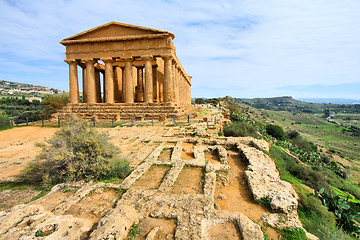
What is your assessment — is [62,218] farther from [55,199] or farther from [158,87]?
[158,87]

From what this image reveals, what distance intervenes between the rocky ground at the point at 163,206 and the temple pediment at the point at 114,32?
1645cm

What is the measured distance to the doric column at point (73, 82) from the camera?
19.6 m

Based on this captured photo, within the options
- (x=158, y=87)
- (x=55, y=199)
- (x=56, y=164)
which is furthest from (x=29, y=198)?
(x=158, y=87)

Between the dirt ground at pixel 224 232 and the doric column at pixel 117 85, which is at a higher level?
the doric column at pixel 117 85

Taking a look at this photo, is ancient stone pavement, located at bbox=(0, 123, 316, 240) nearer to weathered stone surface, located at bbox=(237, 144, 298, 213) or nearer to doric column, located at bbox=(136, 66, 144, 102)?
weathered stone surface, located at bbox=(237, 144, 298, 213)

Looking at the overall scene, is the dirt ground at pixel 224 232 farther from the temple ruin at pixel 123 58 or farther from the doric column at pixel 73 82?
the doric column at pixel 73 82

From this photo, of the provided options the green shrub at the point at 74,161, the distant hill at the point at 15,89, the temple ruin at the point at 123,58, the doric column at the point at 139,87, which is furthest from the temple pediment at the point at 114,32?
the distant hill at the point at 15,89

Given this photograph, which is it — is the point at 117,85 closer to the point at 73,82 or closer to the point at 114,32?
the point at 73,82

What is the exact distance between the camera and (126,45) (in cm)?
1884

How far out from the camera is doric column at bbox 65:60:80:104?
19.6 meters

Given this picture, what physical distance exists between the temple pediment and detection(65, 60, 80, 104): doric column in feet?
8.10

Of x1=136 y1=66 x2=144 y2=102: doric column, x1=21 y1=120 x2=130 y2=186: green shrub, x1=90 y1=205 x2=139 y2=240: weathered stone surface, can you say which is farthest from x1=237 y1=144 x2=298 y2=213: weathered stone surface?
x1=136 y1=66 x2=144 y2=102: doric column

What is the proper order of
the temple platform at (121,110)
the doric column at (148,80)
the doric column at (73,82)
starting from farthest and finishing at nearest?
the doric column at (73,82) → the doric column at (148,80) → the temple platform at (121,110)

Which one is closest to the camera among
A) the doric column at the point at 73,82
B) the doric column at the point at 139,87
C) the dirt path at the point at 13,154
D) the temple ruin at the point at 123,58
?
the dirt path at the point at 13,154
